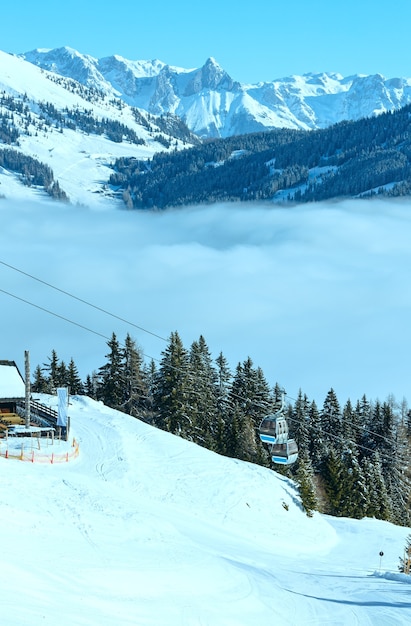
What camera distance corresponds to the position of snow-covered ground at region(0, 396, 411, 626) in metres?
19.5

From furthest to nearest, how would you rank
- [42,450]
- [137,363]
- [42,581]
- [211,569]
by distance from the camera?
1. [137,363]
2. [42,450]
3. [211,569]
4. [42,581]

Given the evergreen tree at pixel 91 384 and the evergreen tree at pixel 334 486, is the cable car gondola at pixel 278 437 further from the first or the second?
the evergreen tree at pixel 91 384

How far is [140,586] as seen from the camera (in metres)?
21.3

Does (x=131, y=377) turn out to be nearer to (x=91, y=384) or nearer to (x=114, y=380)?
(x=114, y=380)

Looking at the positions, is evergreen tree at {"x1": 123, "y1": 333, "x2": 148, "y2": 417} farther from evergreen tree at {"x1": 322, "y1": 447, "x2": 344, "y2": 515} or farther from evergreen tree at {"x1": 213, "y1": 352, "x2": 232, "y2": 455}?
evergreen tree at {"x1": 322, "y1": 447, "x2": 344, "y2": 515}

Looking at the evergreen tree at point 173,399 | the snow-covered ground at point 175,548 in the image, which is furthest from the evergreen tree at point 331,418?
the snow-covered ground at point 175,548

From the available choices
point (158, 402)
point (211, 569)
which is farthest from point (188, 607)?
point (158, 402)

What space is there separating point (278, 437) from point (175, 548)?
13470mm

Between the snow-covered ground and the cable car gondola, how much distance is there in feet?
13.5

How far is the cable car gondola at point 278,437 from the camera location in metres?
38.8

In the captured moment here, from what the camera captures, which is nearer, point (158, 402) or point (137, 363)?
point (158, 402)

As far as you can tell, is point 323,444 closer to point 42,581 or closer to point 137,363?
point 137,363

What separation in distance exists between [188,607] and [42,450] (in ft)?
76.0

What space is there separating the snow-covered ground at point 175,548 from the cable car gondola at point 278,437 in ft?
13.5
